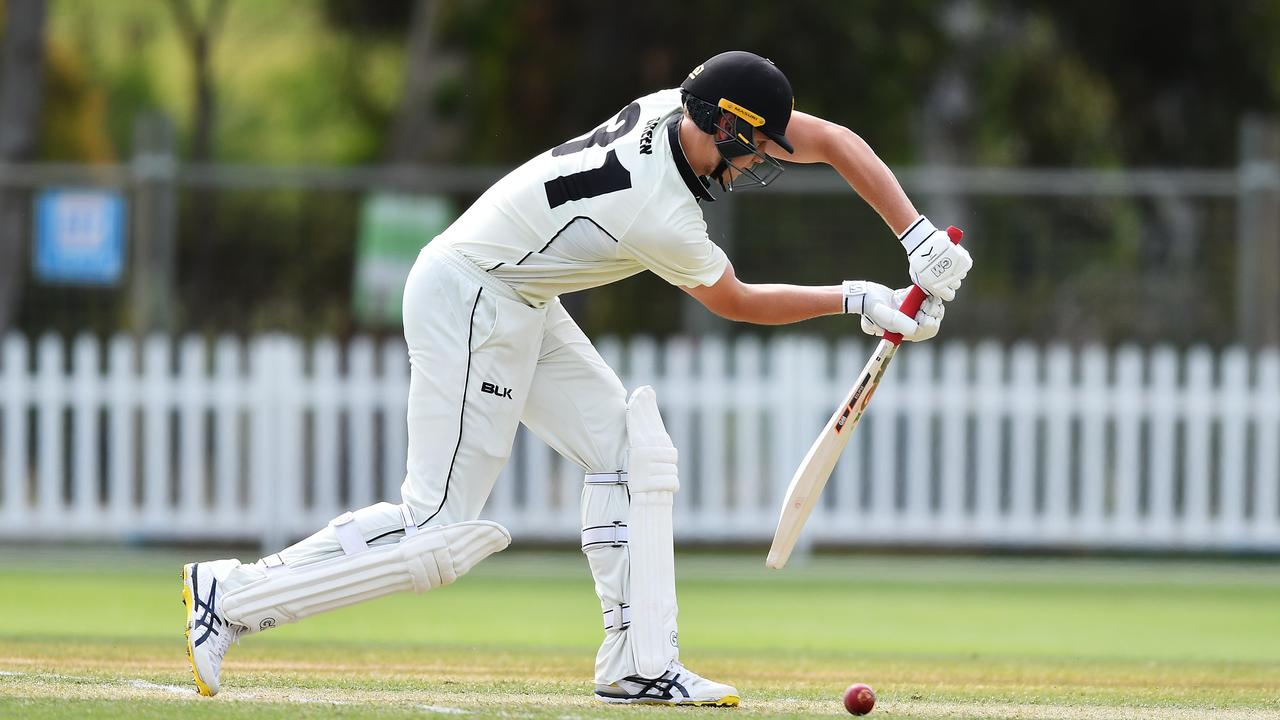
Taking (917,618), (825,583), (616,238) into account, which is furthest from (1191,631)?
(616,238)

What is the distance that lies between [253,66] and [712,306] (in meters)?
23.3

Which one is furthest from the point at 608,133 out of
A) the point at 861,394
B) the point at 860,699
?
the point at 860,699

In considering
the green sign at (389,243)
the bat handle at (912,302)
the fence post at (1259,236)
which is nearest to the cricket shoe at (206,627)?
the bat handle at (912,302)

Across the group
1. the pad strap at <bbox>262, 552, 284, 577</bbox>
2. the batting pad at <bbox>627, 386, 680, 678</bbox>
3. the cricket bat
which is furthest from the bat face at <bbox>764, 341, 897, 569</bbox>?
the pad strap at <bbox>262, 552, 284, 577</bbox>

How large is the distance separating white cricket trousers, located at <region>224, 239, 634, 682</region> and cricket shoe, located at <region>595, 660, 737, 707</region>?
42 millimetres

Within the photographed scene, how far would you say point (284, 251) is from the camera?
1151cm

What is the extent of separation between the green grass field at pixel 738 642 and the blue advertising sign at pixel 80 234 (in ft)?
5.27

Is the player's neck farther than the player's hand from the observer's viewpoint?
No

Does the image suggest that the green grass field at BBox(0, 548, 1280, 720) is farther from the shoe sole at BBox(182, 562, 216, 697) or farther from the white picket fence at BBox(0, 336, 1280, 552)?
the white picket fence at BBox(0, 336, 1280, 552)

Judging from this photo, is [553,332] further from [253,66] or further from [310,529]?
[253,66]

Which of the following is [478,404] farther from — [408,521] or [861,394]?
[861,394]

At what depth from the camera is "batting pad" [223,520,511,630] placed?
4.73 meters

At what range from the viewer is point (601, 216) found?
4.79 m

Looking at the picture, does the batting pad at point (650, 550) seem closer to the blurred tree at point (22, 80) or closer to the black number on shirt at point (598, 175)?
the black number on shirt at point (598, 175)
